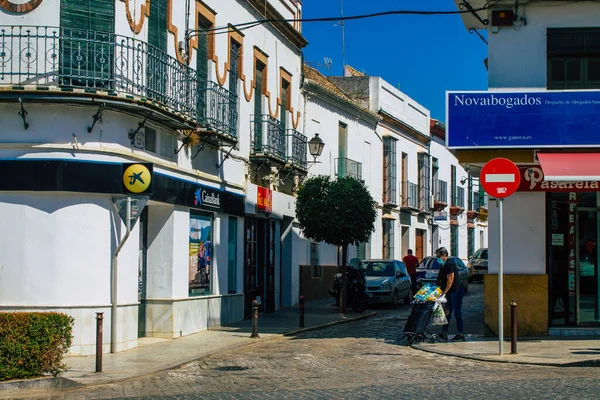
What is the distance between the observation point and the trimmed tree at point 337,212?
75.7ft

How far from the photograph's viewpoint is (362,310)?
78.3 feet

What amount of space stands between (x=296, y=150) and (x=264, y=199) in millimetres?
3002

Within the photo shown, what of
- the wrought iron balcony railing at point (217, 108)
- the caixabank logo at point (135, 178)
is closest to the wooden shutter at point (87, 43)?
the caixabank logo at point (135, 178)

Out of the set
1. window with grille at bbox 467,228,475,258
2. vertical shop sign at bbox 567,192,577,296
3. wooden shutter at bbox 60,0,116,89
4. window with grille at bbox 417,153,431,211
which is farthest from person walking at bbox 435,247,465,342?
window with grille at bbox 467,228,475,258

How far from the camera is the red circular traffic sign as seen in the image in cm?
1368

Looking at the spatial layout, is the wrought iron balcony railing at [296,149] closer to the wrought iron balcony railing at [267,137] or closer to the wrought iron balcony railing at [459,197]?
the wrought iron balcony railing at [267,137]

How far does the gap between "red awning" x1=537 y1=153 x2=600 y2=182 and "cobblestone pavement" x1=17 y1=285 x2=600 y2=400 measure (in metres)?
3.37

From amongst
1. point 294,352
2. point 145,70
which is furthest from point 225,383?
point 145,70

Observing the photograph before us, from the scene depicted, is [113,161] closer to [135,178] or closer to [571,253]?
[135,178]

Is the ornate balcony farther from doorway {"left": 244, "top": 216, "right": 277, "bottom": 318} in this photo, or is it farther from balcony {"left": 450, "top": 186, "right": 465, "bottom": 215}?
balcony {"left": 450, "top": 186, "right": 465, "bottom": 215}

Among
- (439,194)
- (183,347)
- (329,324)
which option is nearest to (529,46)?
(329,324)

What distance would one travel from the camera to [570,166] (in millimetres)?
14438

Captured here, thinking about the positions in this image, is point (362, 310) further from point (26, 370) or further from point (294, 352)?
point (26, 370)

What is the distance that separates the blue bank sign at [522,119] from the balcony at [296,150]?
30.9 ft
